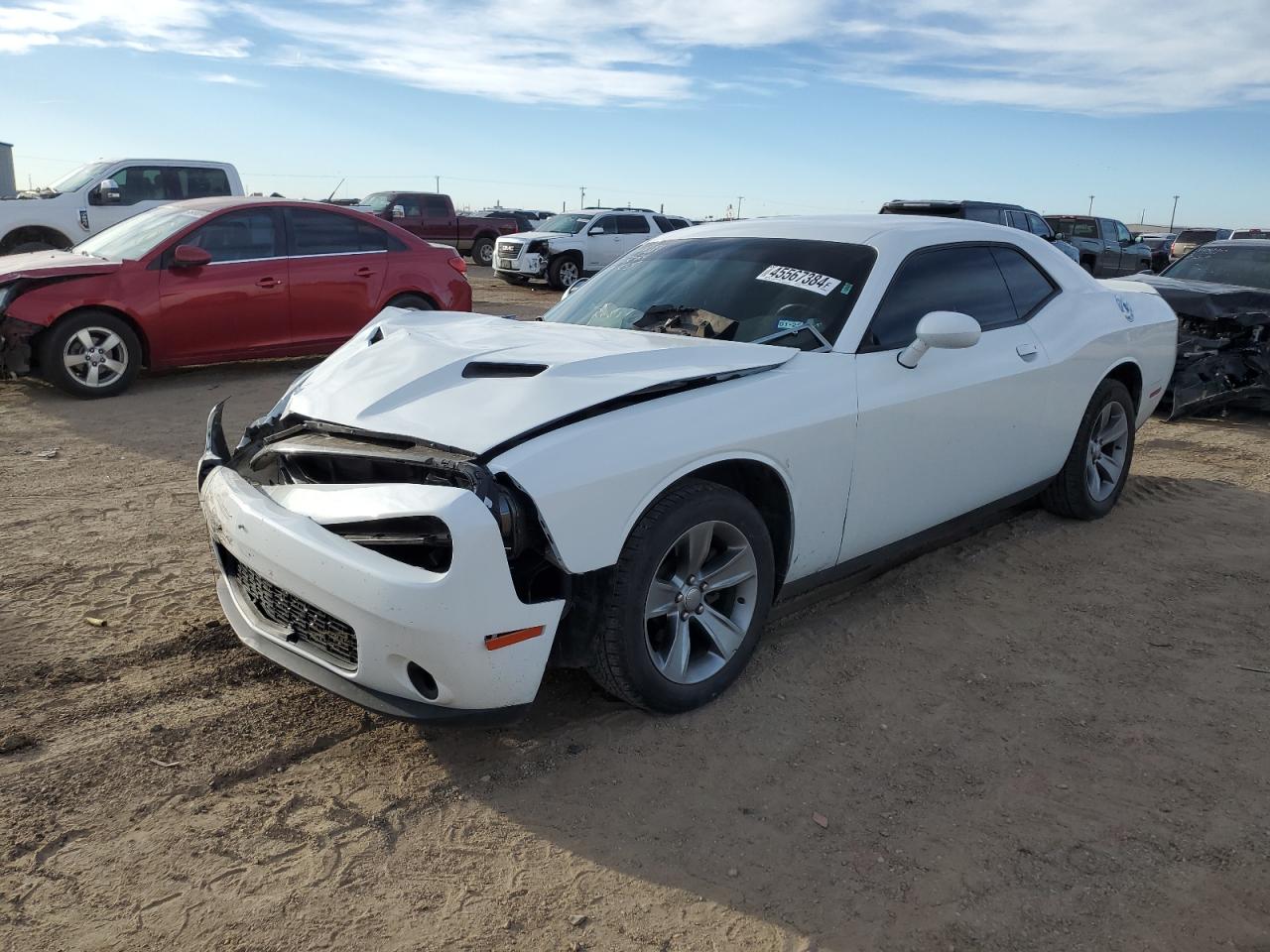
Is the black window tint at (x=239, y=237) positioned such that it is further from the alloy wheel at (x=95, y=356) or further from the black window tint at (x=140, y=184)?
the black window tint at (x=140, y=184)

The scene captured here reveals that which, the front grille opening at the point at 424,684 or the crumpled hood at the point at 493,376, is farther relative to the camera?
the crumpled hood at the point at 493,376

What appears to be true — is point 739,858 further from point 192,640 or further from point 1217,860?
point 192,640

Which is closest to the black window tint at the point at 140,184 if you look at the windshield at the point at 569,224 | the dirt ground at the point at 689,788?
the windshield at the point at 569,224

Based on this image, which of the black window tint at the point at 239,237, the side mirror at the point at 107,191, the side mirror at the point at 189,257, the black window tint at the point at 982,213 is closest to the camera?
the side mirror at the point at 189,257

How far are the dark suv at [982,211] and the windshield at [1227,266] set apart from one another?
2718mm

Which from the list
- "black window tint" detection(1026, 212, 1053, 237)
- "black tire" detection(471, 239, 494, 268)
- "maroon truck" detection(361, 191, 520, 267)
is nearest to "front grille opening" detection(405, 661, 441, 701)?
"black window tint" detection(1026, 212, 1053, 237)

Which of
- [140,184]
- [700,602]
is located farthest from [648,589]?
[140,184]

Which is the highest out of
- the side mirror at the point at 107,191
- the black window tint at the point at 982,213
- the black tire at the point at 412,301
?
the black window tint at the point at 982,213

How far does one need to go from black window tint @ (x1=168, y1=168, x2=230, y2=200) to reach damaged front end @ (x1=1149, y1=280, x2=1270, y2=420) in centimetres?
1181

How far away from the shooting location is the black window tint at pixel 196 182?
1368 centimetres

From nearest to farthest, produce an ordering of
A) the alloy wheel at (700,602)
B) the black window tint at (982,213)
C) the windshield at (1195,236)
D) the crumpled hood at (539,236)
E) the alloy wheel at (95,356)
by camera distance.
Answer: the alloy wheel at (700,602) < the alloy wheel at (95,356) < the black window tint at (982,213) < the crumpled hood at (539,236) < the windshield at (1195,236)

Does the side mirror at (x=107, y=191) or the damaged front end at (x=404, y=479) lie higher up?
the side mirror at (x=107, y=191)

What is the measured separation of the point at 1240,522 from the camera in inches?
224

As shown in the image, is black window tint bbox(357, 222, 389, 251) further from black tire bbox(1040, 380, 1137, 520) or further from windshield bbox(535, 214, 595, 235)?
windshield bbox(535, 214, 595, 235)
